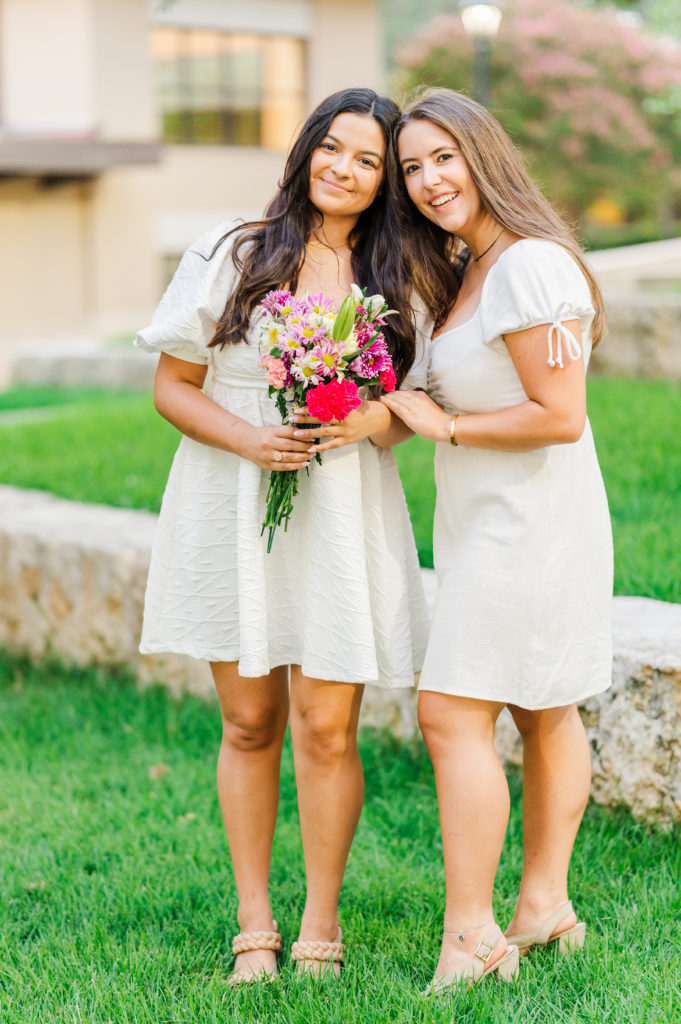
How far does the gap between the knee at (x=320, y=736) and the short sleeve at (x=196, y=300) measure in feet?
→ 3.11

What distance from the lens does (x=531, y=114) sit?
70.3 ft

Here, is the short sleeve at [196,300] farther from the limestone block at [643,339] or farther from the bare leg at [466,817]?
the limestone block at [643,339]

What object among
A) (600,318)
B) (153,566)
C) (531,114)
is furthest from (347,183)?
(531,114)

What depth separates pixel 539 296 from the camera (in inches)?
101

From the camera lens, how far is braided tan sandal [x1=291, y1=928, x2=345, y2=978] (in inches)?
115

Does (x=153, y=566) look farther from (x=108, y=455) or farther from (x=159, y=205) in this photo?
(x=159, y=205)

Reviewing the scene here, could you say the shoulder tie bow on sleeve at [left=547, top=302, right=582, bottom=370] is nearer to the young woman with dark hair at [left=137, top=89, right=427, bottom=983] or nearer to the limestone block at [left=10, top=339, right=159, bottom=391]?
the young woman with dark hair at [left=137, top=89, right=427, bottom=983]

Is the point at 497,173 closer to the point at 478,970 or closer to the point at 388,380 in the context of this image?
Answer: the point at 388,380

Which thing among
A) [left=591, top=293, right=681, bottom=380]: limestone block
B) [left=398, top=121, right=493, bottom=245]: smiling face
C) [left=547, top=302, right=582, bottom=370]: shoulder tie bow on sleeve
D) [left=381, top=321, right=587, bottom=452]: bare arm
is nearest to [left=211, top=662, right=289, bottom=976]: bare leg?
[left=381, top=321, right=587, bottom=452]: bare arm

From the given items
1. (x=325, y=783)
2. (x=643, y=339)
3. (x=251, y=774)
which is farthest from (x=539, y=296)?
(x=643, y=339)

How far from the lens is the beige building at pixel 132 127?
18.9 metres

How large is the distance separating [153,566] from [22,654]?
282 centimetres

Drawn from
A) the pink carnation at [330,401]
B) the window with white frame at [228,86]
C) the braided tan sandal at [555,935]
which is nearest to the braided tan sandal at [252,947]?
the braided tan sandal at [555,935]

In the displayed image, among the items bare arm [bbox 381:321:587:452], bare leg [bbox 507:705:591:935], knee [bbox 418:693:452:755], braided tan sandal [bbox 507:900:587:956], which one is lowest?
braided tan sandal [bbox 507:900:587:956]
